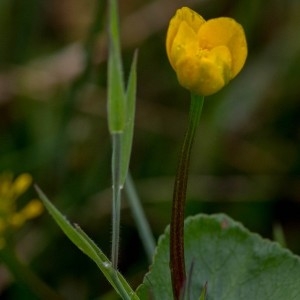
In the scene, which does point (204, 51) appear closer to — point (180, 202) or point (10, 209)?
point (180, 202)

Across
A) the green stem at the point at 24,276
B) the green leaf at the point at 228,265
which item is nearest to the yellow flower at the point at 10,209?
the green stem at the point at 24,276

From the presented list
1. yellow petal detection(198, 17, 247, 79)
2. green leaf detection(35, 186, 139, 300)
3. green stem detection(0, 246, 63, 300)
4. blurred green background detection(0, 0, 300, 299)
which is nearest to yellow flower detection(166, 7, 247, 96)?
yellow petal detection(198, 17, 247, 79)

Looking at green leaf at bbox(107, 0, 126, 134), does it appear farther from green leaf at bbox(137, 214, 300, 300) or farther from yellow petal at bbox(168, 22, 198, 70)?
green leaf at bbox(137, 214, 300, 300)

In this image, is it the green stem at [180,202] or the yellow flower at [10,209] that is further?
the yellow flower at [10,209]

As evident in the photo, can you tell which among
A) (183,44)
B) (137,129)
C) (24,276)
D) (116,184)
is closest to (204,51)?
(183,44)

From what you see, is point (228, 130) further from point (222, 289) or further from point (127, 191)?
point (222, 289)

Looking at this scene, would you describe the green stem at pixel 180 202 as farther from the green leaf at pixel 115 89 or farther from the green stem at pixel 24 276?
the green stem at pixel 24 276
